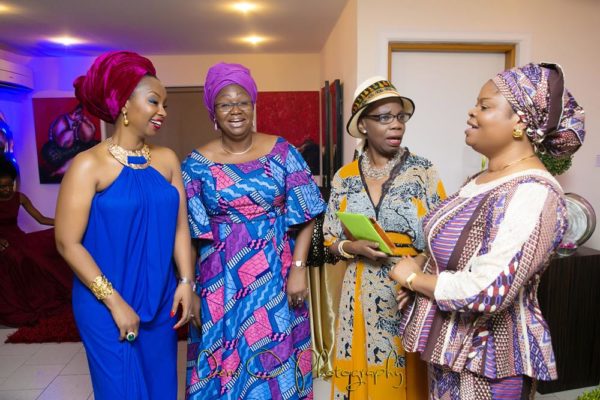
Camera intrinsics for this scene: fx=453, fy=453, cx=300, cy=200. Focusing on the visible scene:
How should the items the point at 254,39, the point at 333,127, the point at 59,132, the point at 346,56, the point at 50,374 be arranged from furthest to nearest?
the point at 59,132, the point at 254,39, the point at 333,127, the point at 346,56, the point at 50,374

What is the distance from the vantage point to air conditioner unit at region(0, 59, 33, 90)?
5.06 metres

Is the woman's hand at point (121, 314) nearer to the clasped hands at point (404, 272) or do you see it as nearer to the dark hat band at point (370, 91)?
the clasped hands at point (404, 272)

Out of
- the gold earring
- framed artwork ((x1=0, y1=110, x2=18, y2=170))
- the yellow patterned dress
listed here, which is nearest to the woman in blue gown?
the yellow patterned dress

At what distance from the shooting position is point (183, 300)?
5.38ft

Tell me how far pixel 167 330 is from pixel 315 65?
5.34 m

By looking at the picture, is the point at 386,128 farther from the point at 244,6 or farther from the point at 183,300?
the point at 244,6

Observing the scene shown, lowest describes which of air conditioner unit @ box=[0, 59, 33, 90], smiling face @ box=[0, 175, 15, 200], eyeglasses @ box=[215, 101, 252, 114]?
smiling face @ box=[0, 175, 15, 200]

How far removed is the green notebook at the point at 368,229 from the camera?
4.78ft

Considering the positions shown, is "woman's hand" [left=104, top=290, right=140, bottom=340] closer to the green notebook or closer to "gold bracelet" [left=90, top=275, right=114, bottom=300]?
"gold bracelet" [left=90, top=275, right=114, bottom=300]

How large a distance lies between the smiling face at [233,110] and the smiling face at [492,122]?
86cm

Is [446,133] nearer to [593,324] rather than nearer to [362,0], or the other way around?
[362,0]

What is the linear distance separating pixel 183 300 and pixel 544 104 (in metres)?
1.30

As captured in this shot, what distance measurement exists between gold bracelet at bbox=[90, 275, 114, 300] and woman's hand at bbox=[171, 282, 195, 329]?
10.6 inches

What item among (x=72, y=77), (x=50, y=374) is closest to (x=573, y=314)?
(x=50, y=374)
